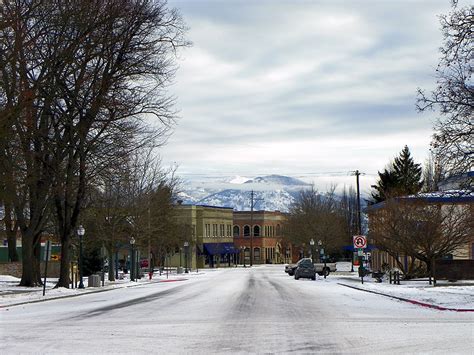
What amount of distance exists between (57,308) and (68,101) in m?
14.6

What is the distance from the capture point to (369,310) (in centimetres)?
2283

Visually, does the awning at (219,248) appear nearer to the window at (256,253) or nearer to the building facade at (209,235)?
the building facade at (209,235)

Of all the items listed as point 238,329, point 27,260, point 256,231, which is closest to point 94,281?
point 27,260

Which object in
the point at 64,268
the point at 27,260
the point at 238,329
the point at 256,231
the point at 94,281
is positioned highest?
the point at 256,231

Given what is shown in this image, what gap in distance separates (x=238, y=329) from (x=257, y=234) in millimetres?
118384

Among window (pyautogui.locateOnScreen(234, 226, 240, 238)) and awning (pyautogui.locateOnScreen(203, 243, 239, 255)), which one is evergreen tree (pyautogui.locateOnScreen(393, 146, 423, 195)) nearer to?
awning (pyautogui.locateOnScreen(203, 243, 239, 255))

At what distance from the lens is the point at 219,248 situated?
119m

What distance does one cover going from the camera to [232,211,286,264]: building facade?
133875 millimetres

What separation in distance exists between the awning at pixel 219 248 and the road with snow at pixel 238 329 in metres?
89.3

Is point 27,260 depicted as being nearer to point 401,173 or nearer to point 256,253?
point 401,173

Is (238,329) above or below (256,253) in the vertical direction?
below

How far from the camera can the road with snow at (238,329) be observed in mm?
13367

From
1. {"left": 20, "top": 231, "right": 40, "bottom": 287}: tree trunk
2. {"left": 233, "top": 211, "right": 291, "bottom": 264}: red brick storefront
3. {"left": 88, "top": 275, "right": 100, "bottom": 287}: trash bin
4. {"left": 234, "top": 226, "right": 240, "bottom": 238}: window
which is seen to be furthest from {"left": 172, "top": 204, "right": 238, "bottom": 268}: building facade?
{"left": 20, "top": 231, "right": 40, "bottom": 287}: tree trunk

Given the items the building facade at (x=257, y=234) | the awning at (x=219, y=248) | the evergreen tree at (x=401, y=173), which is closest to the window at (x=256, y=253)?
the building facade at (x=257, y=234)
